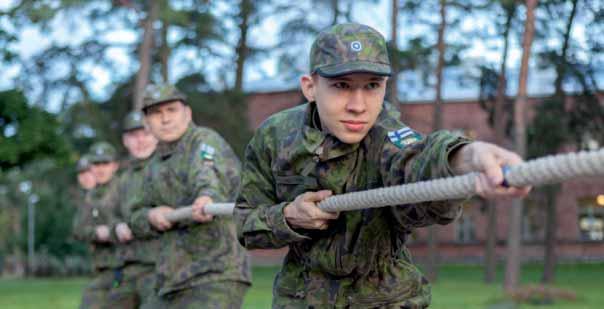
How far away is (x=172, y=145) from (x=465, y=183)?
464 cm

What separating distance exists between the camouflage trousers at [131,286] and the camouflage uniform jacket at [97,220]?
73 cm

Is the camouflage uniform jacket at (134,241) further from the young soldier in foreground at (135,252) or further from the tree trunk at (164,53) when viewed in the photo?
the tree trunk at (164,53)

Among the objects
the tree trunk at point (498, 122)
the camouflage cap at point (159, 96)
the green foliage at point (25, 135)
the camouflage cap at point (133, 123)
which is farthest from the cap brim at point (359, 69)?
the tree trunk at point (498, 122)

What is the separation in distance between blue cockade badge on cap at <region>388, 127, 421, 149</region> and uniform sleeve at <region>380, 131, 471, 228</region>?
1.0 inches

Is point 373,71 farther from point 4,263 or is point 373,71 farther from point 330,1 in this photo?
point 4,263

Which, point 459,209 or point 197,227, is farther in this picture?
point 197,227

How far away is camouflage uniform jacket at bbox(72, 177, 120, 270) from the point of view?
37.9 ft

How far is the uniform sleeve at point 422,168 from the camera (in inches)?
148

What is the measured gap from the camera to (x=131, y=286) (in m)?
10.4

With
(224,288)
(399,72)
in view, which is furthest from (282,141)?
(399,72)

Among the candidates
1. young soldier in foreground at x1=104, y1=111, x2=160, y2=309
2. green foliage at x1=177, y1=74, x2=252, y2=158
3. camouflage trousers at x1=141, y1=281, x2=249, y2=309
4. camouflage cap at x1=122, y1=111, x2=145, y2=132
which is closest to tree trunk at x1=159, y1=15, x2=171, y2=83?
green foliage at x1=177, y1=74, x2=252, y2=158

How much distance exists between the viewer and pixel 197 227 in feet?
24.9

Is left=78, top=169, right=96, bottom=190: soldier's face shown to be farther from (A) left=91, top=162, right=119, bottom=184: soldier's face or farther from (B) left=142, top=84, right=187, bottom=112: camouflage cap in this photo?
(B) left=142, top=84, right=187, bottom=112: camouflage cap

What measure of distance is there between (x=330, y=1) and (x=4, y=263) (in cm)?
3928
